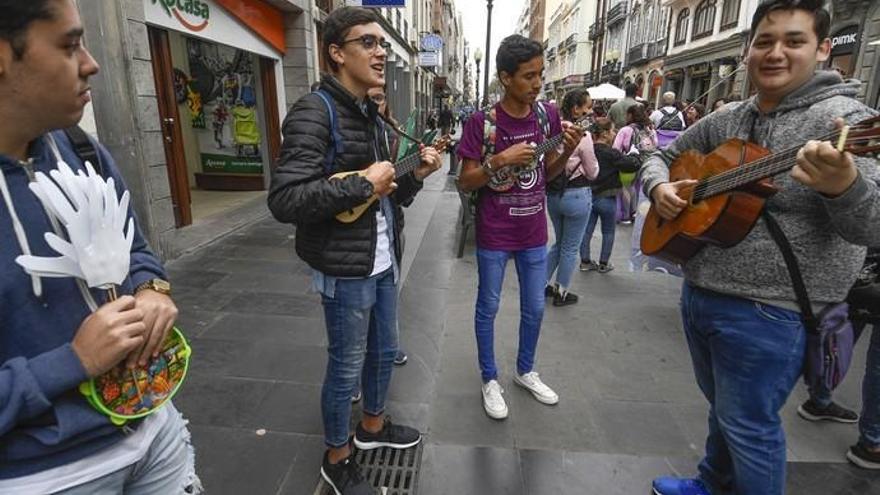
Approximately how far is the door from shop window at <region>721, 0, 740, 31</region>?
22.7 meters

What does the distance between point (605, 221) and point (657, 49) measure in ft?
95.6

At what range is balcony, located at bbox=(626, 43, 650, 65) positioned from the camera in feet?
102

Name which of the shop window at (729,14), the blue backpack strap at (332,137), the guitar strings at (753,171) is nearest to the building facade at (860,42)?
the shop window at (729,14)

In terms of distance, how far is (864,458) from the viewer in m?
2.43

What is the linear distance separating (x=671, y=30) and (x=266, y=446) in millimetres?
31563

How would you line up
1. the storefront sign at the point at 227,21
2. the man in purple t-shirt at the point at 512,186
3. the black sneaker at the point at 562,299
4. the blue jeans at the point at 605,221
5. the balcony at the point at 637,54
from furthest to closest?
the balcony at the point at 637,54 → the storefront sign at the point at 227,21 → the blue jeans at the point at 605,221 → the black sneaker at the point at 562,299 → the man in purple t-shirt at the point at 512,186

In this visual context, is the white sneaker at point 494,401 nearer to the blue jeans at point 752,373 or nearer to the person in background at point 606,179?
the blue jeans at point 752,373

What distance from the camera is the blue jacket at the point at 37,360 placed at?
89 centimetres

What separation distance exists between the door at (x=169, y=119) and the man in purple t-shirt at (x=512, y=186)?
4490mm

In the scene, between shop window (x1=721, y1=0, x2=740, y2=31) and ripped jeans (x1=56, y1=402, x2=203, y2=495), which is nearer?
ripped jeans (x1=56, y1=402, x2=203, y2=495)

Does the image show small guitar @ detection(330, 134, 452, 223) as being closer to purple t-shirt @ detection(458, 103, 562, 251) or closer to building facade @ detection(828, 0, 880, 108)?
purple t-shirt @ detection(458, 103, 562, 251)

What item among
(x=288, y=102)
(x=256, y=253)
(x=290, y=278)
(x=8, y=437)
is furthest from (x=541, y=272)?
(x=288, y=102)

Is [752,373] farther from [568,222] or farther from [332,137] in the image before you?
[568,222]

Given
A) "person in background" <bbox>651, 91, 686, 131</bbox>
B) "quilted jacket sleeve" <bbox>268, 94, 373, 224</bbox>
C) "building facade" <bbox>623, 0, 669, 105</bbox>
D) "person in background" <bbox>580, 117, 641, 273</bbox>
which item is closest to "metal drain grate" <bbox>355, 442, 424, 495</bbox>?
"quilted jacket sleeve" <bbox>268, 94, 373, 224</bbox>
